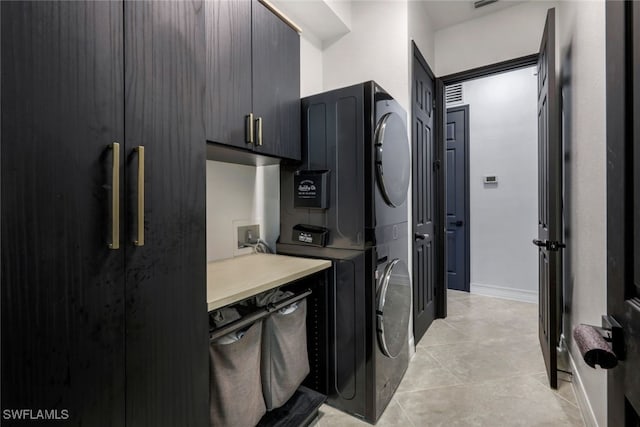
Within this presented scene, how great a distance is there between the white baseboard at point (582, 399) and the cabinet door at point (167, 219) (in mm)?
1908

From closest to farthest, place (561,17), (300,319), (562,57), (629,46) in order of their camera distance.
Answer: (629,46) < (300,319) < (562,57) < (561,17)

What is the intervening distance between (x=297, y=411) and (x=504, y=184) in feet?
11.7

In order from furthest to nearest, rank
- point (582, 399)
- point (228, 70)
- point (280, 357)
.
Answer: point (582, 399)
point (280, 357)
point (228, 70)

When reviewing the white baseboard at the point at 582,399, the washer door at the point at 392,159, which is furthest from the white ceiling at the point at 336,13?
the white baseboard at the point at 582,399

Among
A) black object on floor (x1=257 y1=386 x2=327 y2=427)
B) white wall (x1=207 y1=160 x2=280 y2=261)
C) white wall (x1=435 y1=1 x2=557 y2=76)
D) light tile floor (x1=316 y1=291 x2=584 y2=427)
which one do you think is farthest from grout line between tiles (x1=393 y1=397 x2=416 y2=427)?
white wall (x1=435 y1=1 x2=557 y2=76)

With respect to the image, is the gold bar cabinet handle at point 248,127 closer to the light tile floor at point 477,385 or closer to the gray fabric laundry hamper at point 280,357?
the gray fabric laundry hamper at point 280,357

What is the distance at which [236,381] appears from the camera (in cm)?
120

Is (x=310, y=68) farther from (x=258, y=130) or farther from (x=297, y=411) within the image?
(x=297, y=411)

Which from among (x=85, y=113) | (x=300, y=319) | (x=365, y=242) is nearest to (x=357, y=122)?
(x=365, y=242)

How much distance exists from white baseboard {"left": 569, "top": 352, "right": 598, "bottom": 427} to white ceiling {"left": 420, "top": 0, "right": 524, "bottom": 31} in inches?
117

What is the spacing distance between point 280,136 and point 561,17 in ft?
8.10

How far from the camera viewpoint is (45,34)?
62 cm

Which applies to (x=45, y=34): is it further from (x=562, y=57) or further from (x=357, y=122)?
(x=562, y=57)

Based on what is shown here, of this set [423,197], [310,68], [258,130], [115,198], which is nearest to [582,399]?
[423,197]
